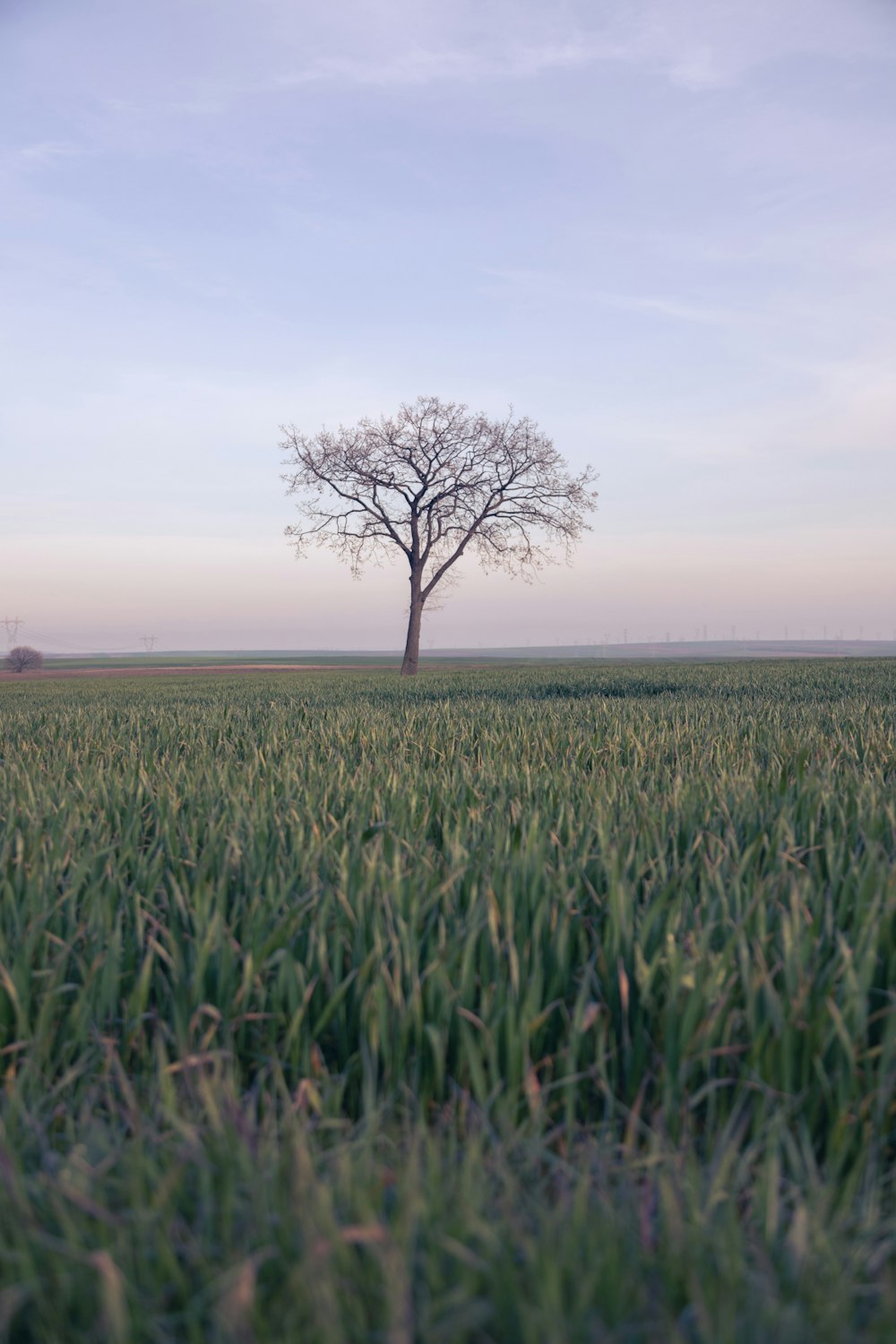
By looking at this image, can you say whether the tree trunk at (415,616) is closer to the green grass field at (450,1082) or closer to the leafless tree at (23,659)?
the green grass field at (450,1082)

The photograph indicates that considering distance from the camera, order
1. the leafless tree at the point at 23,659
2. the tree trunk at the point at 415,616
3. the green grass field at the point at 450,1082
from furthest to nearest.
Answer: the leafless tree at the point at 23,659 → the tree trunk at the point at 415,616 → the green grass field at the point at 450,1082

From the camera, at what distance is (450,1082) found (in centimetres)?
152

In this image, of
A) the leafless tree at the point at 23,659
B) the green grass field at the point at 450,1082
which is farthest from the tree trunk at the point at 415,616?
the leafless tree at the point at 23,659

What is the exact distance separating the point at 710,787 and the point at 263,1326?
314 centimetres

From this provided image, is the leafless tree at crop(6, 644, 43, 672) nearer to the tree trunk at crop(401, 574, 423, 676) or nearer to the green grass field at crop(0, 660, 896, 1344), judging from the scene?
the tree trunk at crop(401, 574, 423, 676)

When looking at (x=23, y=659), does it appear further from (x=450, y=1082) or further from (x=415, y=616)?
(x=450, y=1082)

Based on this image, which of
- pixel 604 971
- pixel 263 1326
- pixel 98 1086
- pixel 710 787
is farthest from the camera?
pixel 710 787

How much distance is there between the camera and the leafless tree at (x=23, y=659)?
98.9m

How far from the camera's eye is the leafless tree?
98875 millimetres

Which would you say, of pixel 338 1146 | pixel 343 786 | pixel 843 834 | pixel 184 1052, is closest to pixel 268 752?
pixel 343 786

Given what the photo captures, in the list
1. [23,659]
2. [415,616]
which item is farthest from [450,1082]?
[23,659]

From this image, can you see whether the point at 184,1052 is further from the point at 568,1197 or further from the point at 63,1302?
the point at 568,1197

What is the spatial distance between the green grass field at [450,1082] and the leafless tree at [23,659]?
10853cm

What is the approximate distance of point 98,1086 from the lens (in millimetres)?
1466
